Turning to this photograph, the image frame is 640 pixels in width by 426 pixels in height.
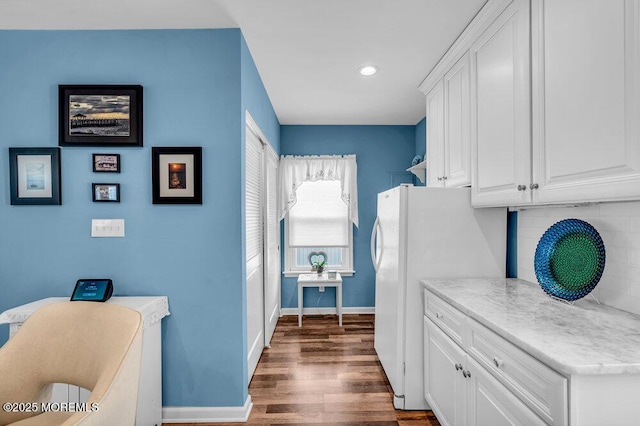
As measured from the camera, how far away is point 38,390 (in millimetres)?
1394

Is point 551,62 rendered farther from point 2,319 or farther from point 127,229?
point 2,319

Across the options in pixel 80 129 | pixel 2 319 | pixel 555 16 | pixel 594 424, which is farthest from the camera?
pixel 80 129

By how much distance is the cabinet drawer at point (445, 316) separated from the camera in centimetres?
166

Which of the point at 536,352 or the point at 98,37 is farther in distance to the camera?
the point at 98,37

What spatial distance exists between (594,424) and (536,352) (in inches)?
9.0

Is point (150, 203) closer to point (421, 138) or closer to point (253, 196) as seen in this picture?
point (253, 196)

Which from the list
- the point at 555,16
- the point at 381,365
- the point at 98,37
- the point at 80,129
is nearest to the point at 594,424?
the point at 555,16

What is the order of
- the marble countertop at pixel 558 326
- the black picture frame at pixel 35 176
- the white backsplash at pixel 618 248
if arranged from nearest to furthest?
the marble countertop at pixel 558 326, the white backsplash at pixel 618 248, the black picture frame at pixel 35 176

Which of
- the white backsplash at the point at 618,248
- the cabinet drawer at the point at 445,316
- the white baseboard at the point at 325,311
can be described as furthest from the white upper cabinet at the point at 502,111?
the white baseboard at the point at 325,311

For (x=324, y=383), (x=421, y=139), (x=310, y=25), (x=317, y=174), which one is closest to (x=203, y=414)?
(x=324, y=383)

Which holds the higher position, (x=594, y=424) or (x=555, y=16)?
(x=555, y=16)

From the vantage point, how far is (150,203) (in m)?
2.07

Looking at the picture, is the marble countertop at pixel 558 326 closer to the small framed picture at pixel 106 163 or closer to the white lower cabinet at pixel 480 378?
the white lower cabinet at pixel 480 378

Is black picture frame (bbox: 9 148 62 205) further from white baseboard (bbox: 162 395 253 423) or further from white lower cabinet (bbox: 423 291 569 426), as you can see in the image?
white lower cabinet (bbox: 423 291 569 426)
